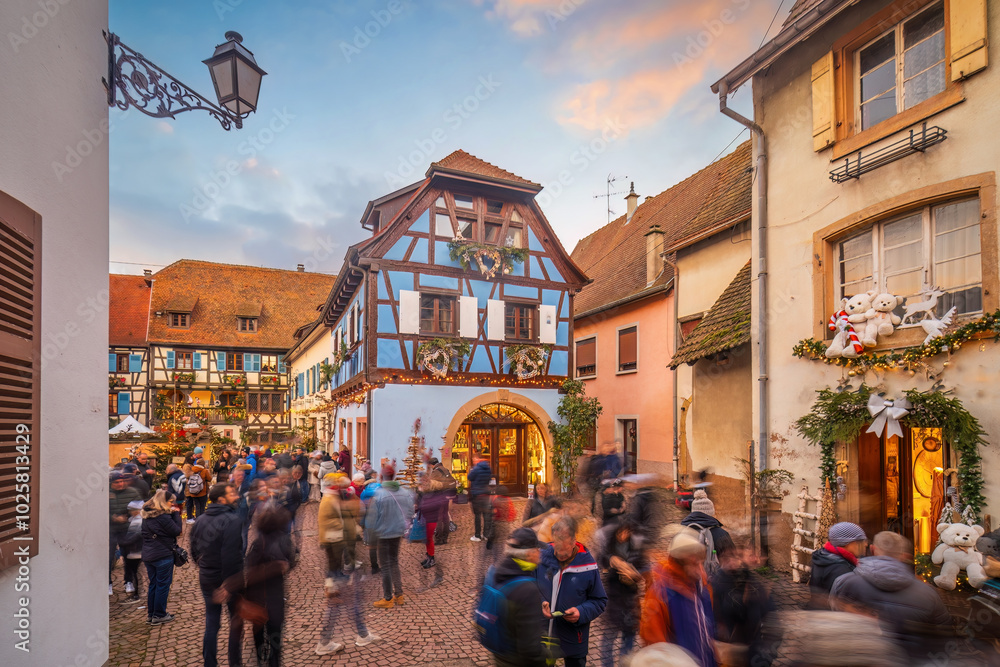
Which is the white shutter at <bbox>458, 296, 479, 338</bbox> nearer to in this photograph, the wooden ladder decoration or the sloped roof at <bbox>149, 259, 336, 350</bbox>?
the wooden ladder decoration

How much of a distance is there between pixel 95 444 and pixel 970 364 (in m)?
8.73

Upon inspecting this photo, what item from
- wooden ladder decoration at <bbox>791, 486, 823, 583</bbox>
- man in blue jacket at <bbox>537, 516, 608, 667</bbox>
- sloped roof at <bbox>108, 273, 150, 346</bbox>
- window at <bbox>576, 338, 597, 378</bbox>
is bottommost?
wooden ladder decoration at <bbox>791, 486, 823, 583</bbox>

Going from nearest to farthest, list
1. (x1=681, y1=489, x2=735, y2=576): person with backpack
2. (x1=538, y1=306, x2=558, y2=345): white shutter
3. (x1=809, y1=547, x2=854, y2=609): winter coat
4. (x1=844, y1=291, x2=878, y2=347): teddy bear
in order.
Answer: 1. (x1=809, y1=547, x2=854, y2=609): winter coat
2. (x1=681, y1=489, x2=735, y2=576): person with backpack
3. (x1=844, y1=291, x2=878, y2=347): teddy bear
4. (x1=538, y1=306, x2=558, y2=345): white shutter

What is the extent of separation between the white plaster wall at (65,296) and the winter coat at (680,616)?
13.2 ft

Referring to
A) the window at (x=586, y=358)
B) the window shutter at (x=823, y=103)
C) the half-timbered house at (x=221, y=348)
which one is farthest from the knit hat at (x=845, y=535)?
the half-timbered house at (x=221, y=348)

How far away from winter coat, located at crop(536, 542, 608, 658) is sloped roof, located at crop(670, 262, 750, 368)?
621cm

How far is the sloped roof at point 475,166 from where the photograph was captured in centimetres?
1650

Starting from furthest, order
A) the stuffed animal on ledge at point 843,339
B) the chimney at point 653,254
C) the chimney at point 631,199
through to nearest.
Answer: the chimney at point 631,199
the chimney at point 653,254
the stuffed animal on ledge at point 843,339

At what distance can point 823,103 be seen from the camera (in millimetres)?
8180

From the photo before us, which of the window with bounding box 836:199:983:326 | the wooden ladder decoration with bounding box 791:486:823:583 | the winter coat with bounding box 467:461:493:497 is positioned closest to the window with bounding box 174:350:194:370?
the winter coat with bounding box 467:461:493:497

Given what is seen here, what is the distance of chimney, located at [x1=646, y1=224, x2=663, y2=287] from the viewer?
60.5 ft

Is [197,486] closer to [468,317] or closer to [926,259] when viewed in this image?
[468,317]

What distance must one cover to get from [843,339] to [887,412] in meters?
1.13

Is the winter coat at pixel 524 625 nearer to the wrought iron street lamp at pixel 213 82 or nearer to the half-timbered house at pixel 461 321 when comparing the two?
the wrought iron street lamp at pixel 213 82
